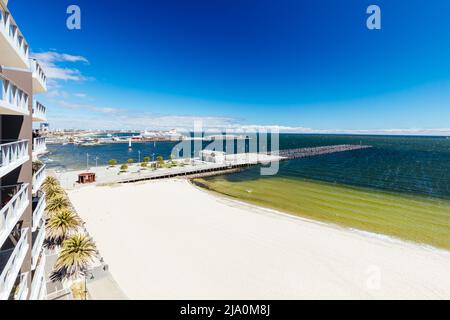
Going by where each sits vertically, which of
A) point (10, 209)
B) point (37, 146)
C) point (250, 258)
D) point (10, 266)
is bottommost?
point (250, 258)

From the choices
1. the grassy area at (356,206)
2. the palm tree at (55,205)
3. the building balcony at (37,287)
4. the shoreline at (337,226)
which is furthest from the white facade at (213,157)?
the building balcony at (37,287)

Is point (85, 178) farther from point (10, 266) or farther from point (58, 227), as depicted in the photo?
point (10, 266)

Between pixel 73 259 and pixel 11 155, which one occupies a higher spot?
pixel 11 155

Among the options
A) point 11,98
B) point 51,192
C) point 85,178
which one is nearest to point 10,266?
point 11,98

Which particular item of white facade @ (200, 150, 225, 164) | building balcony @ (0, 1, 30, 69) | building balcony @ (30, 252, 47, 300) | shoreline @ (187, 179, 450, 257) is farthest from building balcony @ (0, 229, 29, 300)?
white facade @ (200, 150, 225, 164)

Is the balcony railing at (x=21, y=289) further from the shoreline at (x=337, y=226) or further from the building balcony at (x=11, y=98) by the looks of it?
the shoreline at (x=337, y=226)

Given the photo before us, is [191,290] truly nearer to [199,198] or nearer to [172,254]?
[172,254]

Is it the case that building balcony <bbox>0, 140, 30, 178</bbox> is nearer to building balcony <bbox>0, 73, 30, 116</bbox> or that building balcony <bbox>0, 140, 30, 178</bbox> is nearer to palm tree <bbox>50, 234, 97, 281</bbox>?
building balcony <bbox>0, 73, 30, 116</bbox>
